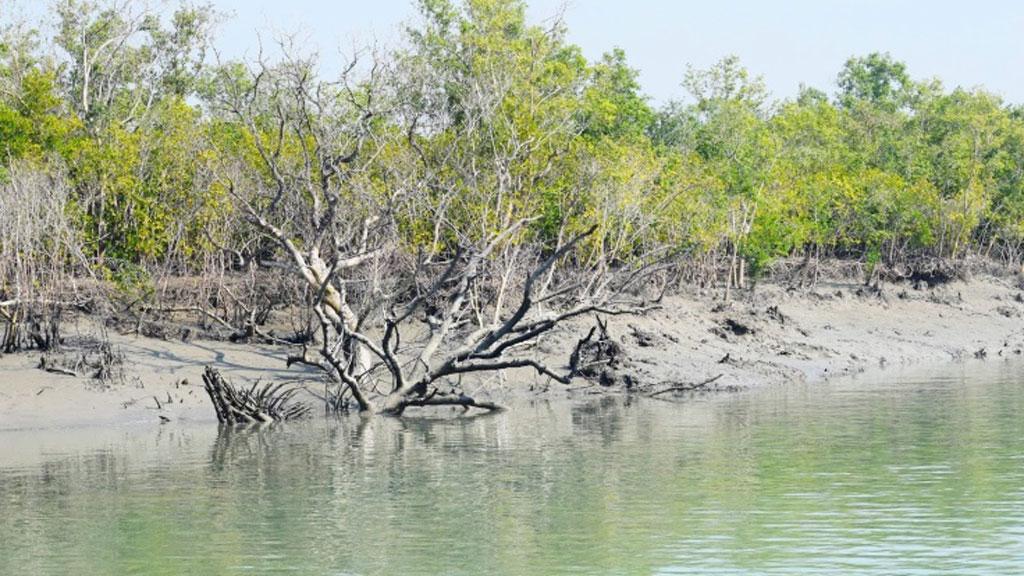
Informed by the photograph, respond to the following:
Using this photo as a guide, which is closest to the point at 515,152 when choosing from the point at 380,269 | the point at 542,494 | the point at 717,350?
the point at 380,269

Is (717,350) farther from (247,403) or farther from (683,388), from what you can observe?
(247,403)

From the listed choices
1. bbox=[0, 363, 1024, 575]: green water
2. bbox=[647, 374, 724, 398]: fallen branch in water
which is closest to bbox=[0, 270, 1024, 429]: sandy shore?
bbox=[647, 374, 724, 398]: fallen branch in water

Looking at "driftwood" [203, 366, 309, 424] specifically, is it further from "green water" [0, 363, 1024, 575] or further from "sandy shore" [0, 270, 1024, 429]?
"sandy shore" [0, 270, 1024, 429]

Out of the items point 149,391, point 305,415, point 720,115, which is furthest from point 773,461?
point 720,115

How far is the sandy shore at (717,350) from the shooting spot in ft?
88.7

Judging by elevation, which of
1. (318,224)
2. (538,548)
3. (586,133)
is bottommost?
(538,548)

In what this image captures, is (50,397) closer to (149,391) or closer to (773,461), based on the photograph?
(149,391)

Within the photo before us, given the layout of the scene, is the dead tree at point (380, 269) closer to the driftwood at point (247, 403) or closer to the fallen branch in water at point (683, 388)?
the driftwood at point (247, 403)

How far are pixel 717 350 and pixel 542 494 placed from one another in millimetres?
17602

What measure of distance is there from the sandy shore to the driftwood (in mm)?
1081

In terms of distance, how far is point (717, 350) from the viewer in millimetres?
34938

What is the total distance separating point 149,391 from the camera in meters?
27.6

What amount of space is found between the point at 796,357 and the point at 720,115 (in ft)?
40.8

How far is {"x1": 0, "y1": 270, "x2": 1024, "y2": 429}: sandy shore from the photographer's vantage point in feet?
88.7
